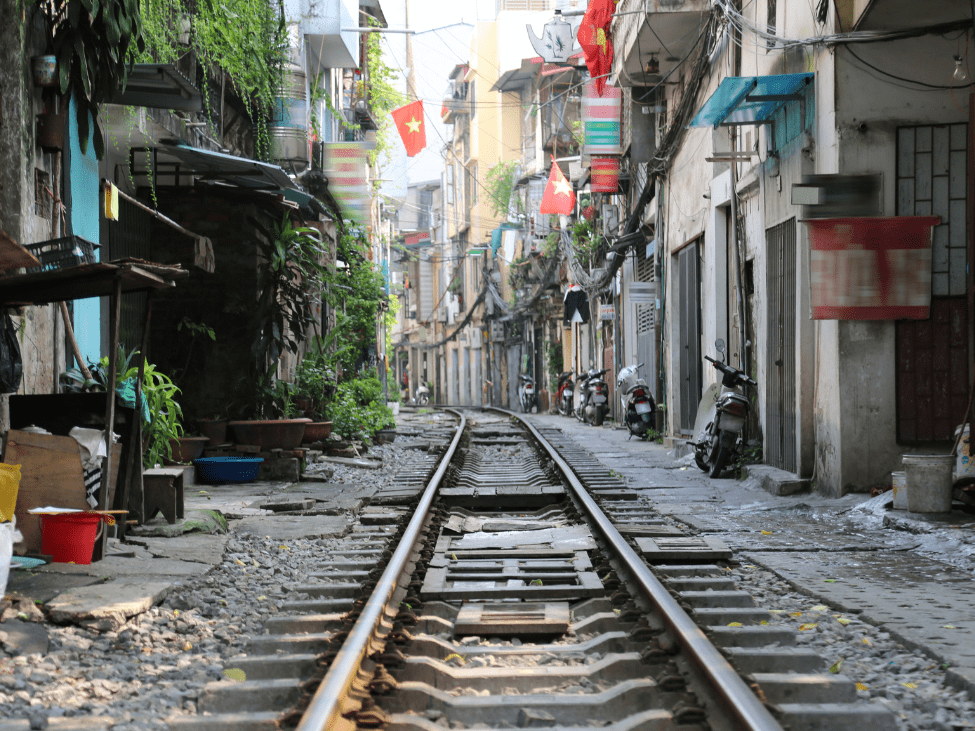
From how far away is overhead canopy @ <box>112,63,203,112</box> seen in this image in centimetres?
766

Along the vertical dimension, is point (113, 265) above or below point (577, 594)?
above

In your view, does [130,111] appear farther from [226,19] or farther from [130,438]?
[130,438]

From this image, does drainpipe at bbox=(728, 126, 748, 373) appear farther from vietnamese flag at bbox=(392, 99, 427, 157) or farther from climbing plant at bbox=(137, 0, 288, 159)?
vietnamese flag at bbox=(392, 99, 427, 157)

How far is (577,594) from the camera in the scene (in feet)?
15.5

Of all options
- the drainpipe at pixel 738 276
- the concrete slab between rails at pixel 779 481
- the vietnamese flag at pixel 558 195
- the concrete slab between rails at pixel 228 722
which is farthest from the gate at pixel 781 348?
the vietnamese flag at pixel 558 195

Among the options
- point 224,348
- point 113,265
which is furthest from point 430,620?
point 224,348

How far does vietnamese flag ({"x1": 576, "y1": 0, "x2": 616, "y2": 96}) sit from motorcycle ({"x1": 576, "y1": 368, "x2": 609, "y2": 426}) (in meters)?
6.37

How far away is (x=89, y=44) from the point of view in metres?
6.63

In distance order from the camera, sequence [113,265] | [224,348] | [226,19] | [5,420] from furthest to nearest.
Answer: [224,348]
[226,19]
[5,420]
[113,265]

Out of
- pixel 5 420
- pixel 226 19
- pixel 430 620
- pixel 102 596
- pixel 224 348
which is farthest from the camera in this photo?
pixel 224 348

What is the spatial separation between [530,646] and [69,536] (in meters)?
2.81

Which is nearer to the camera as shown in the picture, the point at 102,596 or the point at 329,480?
the point at 102,596

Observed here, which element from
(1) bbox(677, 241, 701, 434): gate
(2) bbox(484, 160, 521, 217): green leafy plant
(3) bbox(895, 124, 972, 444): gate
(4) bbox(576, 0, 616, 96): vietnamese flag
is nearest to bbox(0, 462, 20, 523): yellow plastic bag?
(3) bbox(895, 124, 972, 444): gate

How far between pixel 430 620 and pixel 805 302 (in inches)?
234
